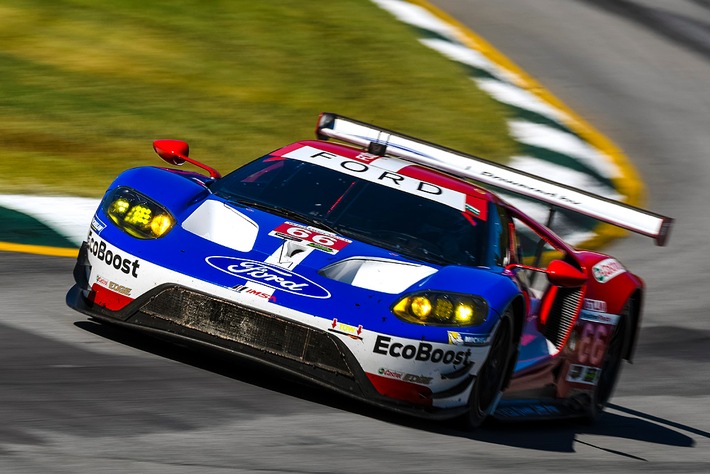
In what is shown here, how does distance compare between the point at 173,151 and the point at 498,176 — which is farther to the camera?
the point at 498,176

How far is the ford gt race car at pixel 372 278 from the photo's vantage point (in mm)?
4566

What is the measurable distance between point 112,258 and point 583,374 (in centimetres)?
242

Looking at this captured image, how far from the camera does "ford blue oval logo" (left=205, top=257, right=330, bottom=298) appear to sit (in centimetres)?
458

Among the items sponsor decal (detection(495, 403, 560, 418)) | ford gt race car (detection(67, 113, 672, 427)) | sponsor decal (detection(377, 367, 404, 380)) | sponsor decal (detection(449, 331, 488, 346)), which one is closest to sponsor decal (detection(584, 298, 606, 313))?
ford gt race car (detection(67, 113, 672, 427))

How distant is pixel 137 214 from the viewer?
505 centimetres

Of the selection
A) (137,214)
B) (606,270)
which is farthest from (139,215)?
(606,270)

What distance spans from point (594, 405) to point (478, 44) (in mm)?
8421

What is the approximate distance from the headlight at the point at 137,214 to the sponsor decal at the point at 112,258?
11cm

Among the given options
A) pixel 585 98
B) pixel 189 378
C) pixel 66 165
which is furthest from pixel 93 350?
pixel 585 98

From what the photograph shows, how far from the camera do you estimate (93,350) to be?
5.07 meters

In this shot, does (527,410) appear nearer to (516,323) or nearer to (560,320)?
(560,320)

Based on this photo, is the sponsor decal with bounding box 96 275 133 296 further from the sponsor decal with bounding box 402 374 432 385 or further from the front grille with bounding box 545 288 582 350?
the front grille with bounding box 545 288 582 350

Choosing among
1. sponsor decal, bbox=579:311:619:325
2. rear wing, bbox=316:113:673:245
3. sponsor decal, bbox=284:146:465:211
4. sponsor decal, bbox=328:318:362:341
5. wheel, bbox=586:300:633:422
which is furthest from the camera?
wheel, bbox=586:300:633:422

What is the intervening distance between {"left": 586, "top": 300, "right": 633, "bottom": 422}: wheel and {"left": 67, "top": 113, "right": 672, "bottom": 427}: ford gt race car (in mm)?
35
